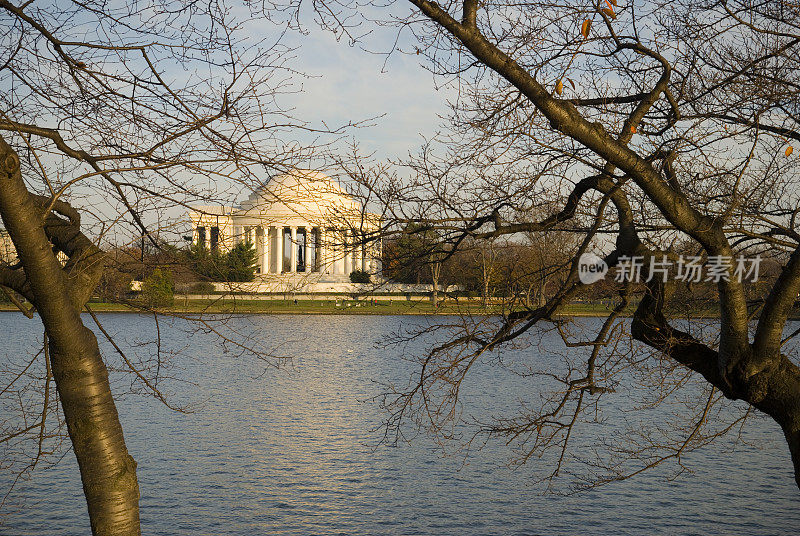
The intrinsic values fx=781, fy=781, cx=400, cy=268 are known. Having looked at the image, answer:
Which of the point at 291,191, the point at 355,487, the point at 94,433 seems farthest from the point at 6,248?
the point at 355,487

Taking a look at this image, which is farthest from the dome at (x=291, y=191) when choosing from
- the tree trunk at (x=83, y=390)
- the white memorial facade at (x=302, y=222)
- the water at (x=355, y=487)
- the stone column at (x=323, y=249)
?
the water at (x=355, y=487)

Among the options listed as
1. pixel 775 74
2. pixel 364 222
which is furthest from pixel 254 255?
pixel 775 74

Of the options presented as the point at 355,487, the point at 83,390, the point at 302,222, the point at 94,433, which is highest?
the point at 302,222

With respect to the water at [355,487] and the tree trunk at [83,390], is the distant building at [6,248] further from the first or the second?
the water at [355,487]

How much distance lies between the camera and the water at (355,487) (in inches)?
486

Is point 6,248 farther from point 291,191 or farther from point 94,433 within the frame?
point 291,191

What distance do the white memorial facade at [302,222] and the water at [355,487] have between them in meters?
3.33

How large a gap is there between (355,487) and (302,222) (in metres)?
9.19

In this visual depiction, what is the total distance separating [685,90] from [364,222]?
9.51 feet

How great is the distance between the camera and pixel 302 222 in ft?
19.7

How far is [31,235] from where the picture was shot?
3.76 metres

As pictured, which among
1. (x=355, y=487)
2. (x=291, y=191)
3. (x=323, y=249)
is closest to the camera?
(x=291, y=191)

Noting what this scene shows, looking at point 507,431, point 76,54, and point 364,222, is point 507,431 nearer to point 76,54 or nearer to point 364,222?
point 364,222

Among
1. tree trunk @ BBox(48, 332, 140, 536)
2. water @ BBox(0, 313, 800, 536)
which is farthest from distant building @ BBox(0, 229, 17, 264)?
water @ BBox(0, 313, 800, 536)
